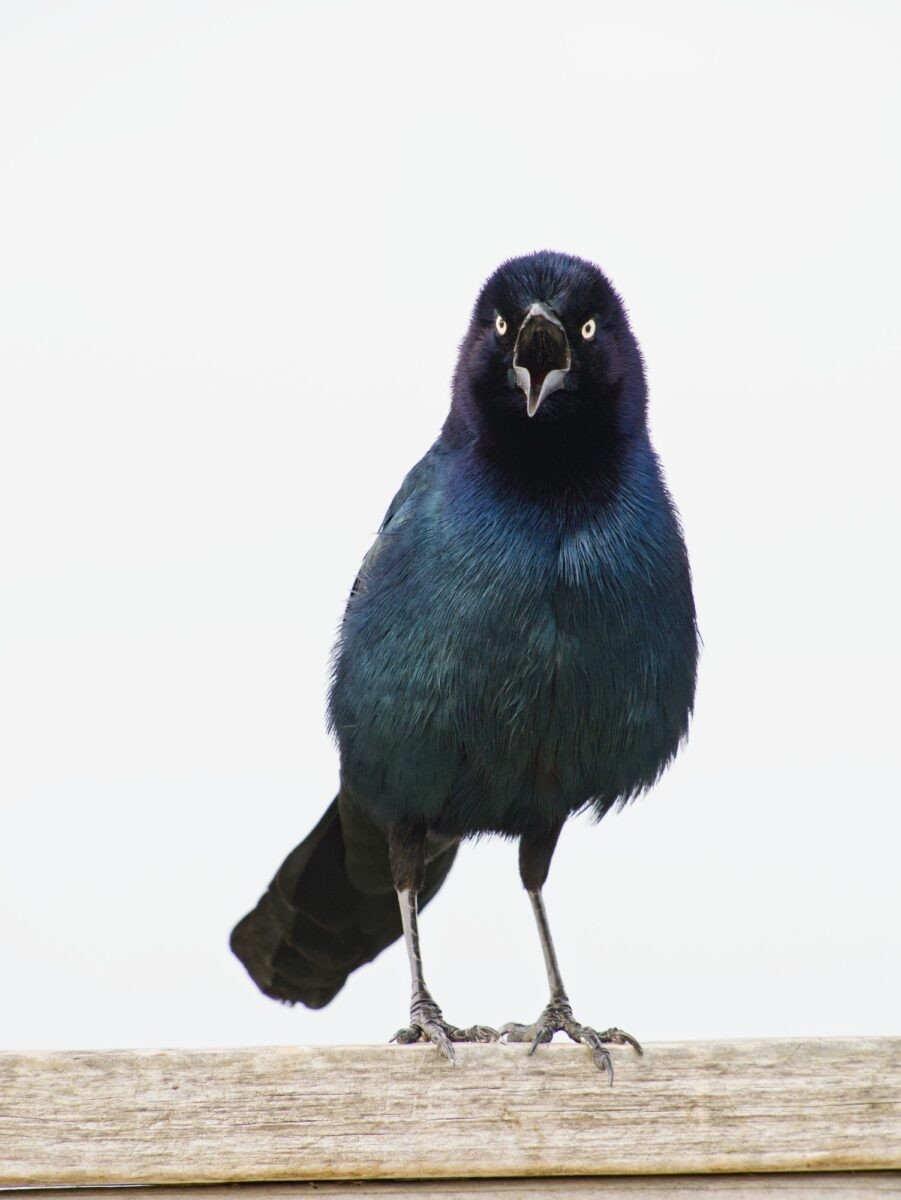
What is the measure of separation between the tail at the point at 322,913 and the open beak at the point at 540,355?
150 cm

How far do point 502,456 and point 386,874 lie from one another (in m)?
1.48

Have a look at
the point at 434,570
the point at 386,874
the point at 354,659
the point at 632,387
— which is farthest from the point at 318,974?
the point at 632,387

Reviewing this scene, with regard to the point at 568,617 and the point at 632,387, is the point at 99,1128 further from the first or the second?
the point at 632,387

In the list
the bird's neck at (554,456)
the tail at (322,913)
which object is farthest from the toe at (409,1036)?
the bird's neck at (554,456)

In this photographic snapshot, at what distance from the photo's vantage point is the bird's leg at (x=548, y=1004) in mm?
3890

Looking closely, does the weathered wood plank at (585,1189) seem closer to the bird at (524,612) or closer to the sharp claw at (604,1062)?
the sharp claw at (604,1062)

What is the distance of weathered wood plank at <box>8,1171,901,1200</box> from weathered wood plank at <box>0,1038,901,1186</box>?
25mm

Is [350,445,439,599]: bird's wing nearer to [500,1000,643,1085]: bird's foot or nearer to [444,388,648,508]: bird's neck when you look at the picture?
[444,388,648,508]: bird's neck

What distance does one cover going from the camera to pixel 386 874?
→ 18.4ft

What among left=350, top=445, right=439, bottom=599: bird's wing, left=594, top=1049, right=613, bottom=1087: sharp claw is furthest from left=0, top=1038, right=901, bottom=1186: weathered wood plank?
left=350, top=445, right=439, bottom=599: bird's wing

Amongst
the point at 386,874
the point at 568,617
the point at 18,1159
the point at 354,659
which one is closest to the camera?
the point at 18,1159

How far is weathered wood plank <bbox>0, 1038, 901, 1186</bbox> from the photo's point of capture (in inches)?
138

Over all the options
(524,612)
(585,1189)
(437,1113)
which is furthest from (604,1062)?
(524,612)

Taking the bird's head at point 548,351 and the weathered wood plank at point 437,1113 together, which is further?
the bird's head at point 548,351
